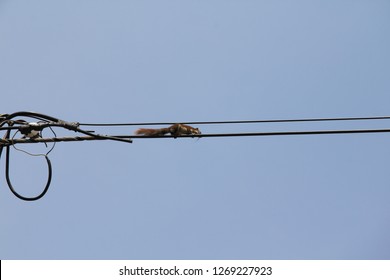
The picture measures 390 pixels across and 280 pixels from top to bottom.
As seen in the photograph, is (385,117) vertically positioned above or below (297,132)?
above

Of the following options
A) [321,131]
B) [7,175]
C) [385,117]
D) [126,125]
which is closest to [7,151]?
[7,175]

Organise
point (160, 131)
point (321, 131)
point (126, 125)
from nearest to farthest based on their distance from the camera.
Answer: point (321, 131) < point (126, 125) < point (160, 131)

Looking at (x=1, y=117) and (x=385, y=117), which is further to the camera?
(x=385, y=117)

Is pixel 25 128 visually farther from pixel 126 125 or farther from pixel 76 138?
pixel 126 125

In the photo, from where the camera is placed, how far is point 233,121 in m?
6.98

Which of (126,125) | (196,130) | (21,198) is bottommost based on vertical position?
(21,198)

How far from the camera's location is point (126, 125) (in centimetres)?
759

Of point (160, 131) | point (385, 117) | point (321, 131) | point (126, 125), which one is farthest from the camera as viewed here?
point (160, 131)

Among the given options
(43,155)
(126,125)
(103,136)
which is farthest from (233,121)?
(43,155)

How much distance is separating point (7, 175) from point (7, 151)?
0.31 m

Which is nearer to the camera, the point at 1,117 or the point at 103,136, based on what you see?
the point at 103,136

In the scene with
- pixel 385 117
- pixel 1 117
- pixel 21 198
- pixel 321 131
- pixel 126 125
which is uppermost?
pixel 126 125

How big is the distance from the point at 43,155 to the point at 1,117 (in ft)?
2.49

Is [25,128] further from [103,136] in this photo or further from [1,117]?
[103,136]
